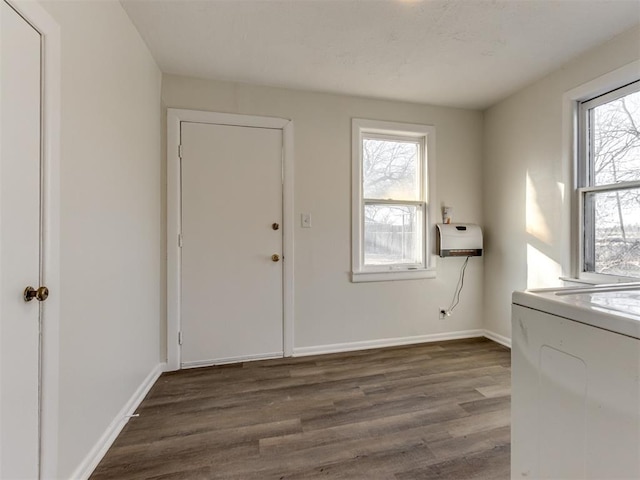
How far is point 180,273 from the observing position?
234 cm

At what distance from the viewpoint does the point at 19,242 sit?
97 centimetres

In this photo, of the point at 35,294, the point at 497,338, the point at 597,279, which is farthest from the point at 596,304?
the point at 497,338

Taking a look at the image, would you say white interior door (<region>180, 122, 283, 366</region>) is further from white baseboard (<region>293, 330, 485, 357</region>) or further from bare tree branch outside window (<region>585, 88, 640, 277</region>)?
bare tree branch outside window (<region>585, 88, 640, 277</region>)

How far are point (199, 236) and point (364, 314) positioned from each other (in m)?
1.64

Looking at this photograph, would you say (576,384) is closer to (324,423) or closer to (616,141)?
(324,423)

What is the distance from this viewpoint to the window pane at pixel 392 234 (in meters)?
2.80

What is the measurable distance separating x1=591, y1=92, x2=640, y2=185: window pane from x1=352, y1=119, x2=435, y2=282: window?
1198 mm

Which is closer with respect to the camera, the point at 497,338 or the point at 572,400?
the point at 572,400

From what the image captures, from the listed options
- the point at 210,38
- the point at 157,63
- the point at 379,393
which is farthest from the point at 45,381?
the point at 157,63

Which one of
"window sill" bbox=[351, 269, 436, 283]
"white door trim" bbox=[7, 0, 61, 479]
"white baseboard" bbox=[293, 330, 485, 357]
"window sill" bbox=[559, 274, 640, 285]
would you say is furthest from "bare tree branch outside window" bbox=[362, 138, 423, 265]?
"white door trim" bbox=[7, 0, 61, 479]

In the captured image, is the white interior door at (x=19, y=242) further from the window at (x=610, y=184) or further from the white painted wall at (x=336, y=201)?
the window at (x=610, y=184)

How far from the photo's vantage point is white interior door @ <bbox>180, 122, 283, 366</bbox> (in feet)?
7.72

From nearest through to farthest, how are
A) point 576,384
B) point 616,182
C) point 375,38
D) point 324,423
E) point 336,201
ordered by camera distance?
point 576,384 < point 324,423 < point 375,38 < point 616,182 < point 336,201

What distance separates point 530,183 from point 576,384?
7.71ft
